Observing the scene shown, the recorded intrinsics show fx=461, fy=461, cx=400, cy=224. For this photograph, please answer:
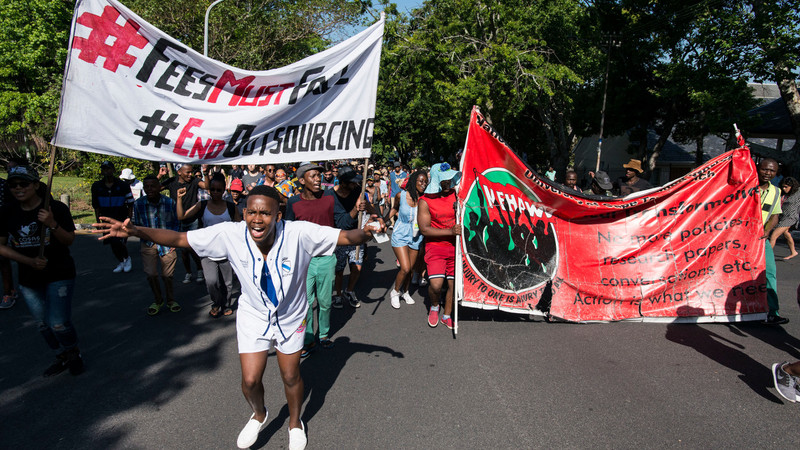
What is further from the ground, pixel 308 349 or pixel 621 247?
pixel 621 247

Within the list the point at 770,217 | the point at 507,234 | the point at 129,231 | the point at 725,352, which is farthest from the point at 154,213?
the point at 770,217

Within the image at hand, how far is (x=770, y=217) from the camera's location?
5.64 meters

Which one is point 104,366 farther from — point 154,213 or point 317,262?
point 154,213

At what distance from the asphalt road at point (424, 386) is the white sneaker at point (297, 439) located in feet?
0.51

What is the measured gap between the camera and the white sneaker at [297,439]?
9.74 ft

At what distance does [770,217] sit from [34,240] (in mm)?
7848

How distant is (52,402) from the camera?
11.8ft

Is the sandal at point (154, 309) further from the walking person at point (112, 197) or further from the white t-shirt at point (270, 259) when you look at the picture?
the white t-shirt at point (270, 259)

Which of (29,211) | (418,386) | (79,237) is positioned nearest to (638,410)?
(418,386)

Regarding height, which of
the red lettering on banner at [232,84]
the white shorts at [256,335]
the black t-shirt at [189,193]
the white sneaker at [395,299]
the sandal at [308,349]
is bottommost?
the sandal at [308,349]

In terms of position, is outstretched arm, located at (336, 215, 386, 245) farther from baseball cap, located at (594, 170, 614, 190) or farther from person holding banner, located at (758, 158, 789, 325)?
baseball cap, located at (594, 170, 614, 190)

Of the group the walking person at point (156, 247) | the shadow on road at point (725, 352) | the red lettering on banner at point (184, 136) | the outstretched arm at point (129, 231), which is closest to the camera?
the outstretched arm at point (129, 231)

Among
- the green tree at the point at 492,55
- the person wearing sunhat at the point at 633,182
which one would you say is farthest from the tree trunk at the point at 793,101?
the person wearing sunhat at the point at 633,182

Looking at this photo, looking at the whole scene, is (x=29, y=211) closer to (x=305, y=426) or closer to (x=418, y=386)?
(x=305, y=426)
